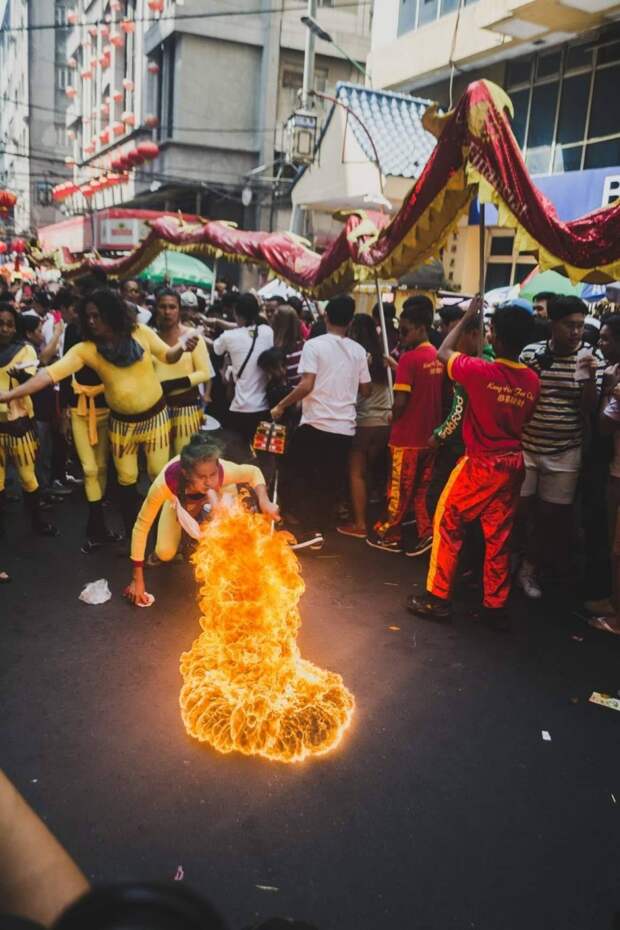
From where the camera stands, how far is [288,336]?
22.9 ft

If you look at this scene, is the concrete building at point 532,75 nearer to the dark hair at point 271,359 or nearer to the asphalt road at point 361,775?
the dark hair at point 271,359

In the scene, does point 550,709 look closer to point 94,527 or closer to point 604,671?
point 604,671

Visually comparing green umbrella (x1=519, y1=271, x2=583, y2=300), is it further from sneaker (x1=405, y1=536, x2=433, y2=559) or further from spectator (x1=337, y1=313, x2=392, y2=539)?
sneaker (x1=405, y1=536, x2=433, y2=559)

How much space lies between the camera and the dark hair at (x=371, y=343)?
6289 mm

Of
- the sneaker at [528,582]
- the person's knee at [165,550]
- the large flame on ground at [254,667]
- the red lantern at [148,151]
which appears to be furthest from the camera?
the red lantern at [148,151]

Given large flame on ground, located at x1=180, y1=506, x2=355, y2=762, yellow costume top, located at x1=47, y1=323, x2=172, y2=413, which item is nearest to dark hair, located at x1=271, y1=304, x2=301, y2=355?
yellow costume top, located at x1=47, y1=323, x2=172, y2=413

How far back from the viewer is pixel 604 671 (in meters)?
4.12

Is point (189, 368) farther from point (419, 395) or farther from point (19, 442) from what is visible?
point (419, 395)

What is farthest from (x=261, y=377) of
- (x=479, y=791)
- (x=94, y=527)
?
(x=479, y=791)

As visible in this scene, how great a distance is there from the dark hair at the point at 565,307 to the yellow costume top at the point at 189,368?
280 centimetres

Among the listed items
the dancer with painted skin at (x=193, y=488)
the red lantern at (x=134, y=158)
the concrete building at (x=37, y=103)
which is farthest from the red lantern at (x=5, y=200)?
the concrete building at (x=37, y=103)

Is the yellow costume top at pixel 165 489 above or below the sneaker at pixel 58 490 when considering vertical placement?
above

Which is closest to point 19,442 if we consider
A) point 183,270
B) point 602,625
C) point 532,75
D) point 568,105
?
point 602,625

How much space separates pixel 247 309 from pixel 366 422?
6.07 ft
